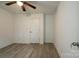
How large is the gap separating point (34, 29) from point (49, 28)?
1102 millimetres

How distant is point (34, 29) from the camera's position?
8266 millimetres

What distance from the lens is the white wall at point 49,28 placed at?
27.4ft

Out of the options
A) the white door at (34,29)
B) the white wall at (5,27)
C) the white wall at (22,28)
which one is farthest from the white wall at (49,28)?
the white wall at (5,27)

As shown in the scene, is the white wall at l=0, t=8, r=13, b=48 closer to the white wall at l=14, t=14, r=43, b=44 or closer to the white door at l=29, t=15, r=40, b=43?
the white wall at l=14, t=14, r=43, b=44

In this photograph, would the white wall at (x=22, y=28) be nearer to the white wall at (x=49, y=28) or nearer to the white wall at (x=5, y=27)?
the white wall at (x=5, y=27)

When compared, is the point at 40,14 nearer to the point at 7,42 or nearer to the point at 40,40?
the point at 40,40

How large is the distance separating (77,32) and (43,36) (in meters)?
5.67

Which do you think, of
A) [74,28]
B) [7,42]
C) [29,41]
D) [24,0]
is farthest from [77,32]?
[29,41]

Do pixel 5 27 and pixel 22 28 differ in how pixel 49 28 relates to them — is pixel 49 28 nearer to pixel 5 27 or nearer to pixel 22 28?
pixel 22 28

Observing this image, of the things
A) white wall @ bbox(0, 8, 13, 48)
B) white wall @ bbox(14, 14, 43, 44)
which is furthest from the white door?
white wall @ bbox(0, 8, 13, 48)

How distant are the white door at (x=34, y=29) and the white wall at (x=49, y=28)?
610 millimetres

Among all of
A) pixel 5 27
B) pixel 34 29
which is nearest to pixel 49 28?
pixel 34 29

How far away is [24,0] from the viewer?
4152mm

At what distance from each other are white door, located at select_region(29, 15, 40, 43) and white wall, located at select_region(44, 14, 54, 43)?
61 cm
